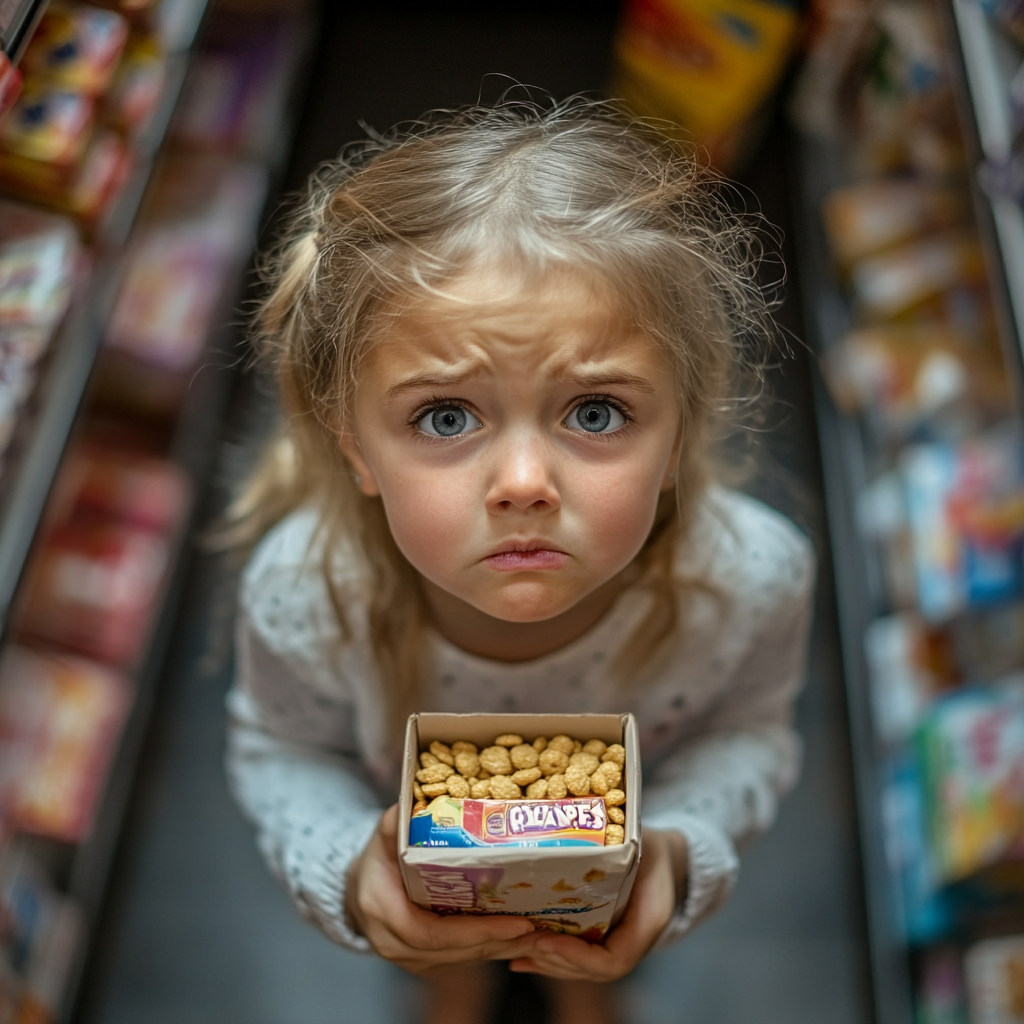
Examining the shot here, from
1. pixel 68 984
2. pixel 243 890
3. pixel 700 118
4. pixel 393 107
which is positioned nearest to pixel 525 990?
pixel 243 890

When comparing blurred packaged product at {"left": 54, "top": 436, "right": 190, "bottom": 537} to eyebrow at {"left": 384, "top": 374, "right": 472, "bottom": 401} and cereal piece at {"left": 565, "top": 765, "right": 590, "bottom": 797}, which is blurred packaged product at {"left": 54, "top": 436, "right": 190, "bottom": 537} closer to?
eyebrow at {"left": 384, "top": 374, "right": 472, "bottom": 401}

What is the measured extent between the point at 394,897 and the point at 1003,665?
1424 mm

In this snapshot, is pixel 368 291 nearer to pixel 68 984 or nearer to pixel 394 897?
pixel 394 897

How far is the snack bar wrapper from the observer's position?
0.88 m

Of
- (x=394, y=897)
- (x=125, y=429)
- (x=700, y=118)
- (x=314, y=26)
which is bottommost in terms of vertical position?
(x=394, y=897)

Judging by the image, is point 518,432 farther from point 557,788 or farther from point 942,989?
point 942,989

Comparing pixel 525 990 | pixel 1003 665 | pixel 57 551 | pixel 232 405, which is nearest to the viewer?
pixel 525 990

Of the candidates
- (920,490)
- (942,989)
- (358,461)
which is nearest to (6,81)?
(358,461)

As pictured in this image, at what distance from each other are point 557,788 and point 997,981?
4.10ft

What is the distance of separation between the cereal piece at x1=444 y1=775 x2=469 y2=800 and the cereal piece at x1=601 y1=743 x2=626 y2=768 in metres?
0.12

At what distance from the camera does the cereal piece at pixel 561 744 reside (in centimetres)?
98

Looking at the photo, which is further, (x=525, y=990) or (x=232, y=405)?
(x=232, y=405)

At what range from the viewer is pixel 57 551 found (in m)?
2.23

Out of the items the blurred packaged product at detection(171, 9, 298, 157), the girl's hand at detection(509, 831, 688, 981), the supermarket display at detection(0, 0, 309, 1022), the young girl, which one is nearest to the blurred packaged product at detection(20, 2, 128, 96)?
the supermarket display at detection(0, 0, 309, 1022)
